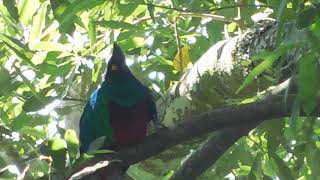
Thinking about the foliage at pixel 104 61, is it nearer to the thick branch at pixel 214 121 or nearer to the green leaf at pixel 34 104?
the green leaf at pixel 34 104

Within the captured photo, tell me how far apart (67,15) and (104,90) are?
0.75 m

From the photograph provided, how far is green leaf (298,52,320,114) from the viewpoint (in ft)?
3.70

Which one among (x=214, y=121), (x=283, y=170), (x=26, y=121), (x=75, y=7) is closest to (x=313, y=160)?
(x=283, y=170)

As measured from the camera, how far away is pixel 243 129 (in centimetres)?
186

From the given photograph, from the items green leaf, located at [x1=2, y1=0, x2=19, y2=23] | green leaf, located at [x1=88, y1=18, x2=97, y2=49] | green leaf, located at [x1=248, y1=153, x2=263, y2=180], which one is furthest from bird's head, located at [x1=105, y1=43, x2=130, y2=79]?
green leaf, located at [x1=248, y1=153, x2=263, y2=180]

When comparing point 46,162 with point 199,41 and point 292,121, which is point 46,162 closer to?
point 292,121

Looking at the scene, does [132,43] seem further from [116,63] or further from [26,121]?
[26,121]

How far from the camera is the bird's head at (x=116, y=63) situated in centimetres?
243

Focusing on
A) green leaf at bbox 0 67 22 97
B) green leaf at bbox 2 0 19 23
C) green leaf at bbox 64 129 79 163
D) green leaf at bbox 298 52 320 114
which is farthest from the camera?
green leaf at bbox 0 67 22 97

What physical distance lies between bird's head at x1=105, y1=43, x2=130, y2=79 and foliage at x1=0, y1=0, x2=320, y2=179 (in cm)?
4

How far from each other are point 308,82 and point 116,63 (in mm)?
1420

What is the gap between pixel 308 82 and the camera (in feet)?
3.72

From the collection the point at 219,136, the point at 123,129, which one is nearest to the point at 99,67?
the point at 123,129

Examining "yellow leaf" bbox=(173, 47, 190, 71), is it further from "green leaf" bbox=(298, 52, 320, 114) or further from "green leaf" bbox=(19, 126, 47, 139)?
"green leaf" bbox=(298, 52, 320, 114)
